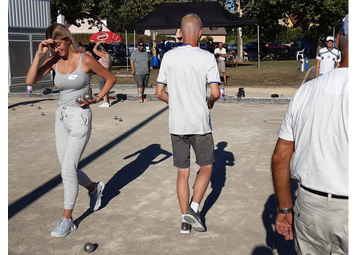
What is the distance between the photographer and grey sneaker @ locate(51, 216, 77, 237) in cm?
449

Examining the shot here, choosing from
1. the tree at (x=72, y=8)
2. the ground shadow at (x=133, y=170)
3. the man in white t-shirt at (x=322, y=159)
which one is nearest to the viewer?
the man in white t-shirt at (x=322, y=159)

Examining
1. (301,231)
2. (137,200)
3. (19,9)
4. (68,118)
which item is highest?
(19,9)

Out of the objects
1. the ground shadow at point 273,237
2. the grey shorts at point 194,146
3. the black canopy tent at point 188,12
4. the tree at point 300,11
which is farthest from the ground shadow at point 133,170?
the tree at point 300,11

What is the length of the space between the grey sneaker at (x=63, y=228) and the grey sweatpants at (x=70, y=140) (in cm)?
14

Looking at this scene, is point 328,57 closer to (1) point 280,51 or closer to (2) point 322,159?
(2) point 322,159

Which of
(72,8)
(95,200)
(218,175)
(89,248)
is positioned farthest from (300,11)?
(89,248)

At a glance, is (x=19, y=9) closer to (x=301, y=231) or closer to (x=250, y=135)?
(x=250, y=135)

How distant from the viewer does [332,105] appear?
84.5 inches

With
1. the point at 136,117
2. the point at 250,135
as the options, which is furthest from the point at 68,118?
the point at 136,117

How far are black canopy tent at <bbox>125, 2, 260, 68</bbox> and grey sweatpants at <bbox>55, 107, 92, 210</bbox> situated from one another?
17.8 m

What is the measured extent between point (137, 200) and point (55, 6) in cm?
2930

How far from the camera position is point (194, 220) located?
14.8 feet

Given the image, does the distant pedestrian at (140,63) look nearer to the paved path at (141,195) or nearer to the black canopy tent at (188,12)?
the paved path at (141,195)

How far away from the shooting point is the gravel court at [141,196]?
14.2 feet
